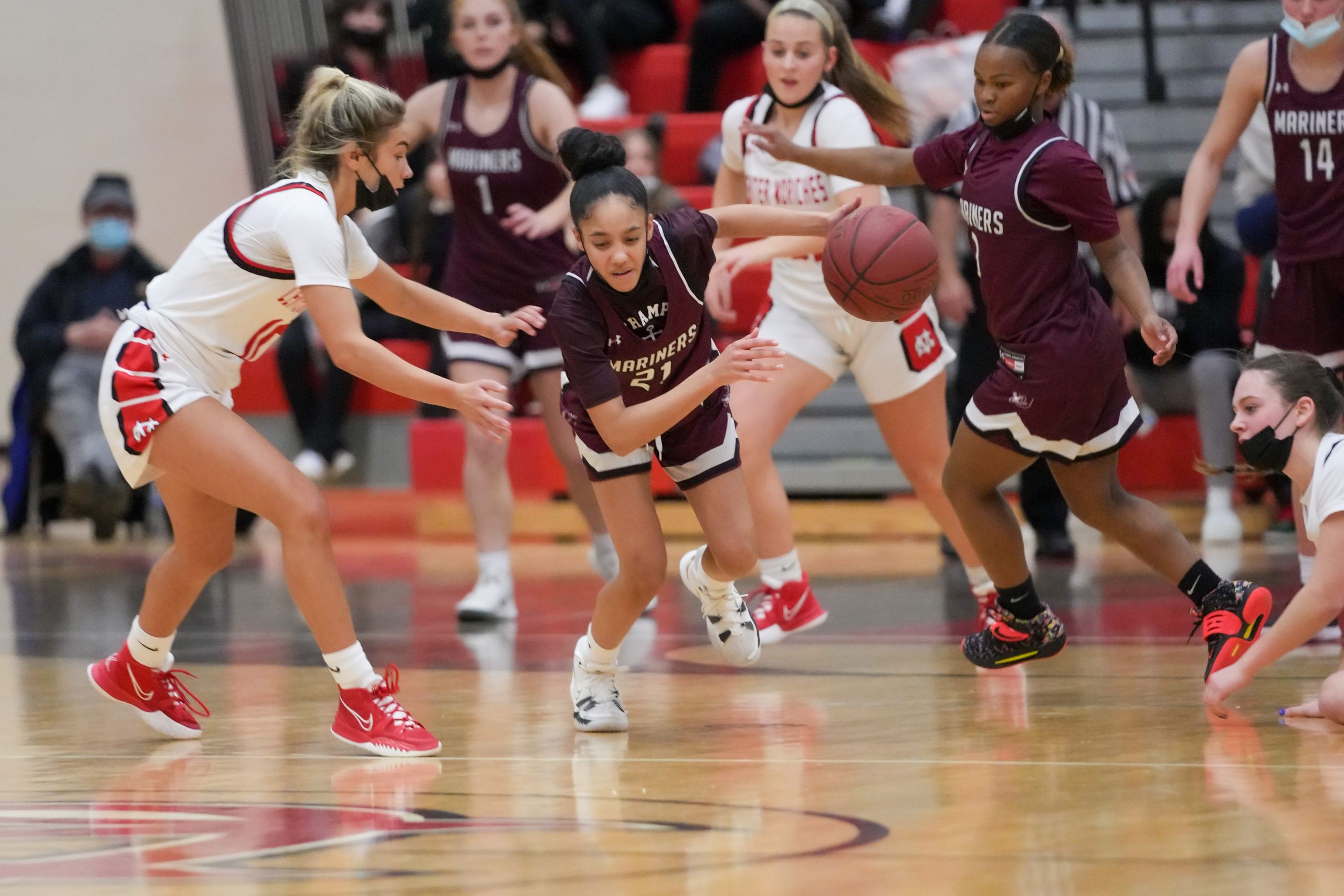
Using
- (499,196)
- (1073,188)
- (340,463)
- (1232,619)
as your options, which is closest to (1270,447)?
(1232,619)

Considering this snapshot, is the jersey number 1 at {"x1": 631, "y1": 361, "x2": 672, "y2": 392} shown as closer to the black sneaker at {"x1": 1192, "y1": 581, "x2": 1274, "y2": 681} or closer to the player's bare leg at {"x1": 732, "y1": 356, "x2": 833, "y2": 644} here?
the player's bare leg at {"x1": 732, "y1": 356, "x2": 833, "y2": 644}

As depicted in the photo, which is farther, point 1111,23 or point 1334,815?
point 1111,23

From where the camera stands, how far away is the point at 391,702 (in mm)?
4055

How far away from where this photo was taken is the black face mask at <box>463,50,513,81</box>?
20.8 ft

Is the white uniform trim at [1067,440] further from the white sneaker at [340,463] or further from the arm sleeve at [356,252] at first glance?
the white sneaker at [340,463]

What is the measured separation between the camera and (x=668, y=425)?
3.89m

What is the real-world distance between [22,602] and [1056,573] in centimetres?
424

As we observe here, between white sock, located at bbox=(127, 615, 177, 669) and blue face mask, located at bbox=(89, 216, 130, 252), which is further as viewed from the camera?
blue face mask, located at bbox=(89, 216, 130, 252)

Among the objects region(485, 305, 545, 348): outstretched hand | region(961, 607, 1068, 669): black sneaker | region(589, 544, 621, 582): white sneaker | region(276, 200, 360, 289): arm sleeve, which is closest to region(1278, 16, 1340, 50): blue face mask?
region(961, 607, 1068, 669): black sneaker

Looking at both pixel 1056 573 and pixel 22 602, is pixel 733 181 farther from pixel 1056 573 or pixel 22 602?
pixel 22 602

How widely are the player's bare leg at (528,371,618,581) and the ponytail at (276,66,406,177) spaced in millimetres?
2253

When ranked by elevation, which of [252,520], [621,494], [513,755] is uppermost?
[621,494]

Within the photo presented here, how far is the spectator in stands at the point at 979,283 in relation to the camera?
6.91m

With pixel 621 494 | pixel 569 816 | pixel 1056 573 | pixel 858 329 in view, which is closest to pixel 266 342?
pixel 621 494
